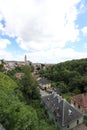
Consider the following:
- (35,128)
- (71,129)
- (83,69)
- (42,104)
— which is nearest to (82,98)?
(42,104)

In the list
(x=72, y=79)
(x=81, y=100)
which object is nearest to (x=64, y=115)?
(x=81, y=100)

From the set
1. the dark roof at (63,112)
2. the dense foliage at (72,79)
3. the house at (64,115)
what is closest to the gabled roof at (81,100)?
the dark roof at (63,112)

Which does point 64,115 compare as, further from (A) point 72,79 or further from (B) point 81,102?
(A) point 72,79

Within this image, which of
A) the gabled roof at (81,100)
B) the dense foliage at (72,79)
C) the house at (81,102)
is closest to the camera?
the house at (81,102)

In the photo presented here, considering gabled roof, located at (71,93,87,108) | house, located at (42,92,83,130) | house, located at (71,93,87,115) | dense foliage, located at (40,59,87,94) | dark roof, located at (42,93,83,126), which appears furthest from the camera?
dense foliage, located at (40,59,87,94)

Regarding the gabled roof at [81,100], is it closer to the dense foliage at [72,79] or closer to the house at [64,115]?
the house at [64,115]

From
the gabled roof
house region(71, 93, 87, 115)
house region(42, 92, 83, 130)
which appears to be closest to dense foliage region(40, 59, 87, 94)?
the gabled roof

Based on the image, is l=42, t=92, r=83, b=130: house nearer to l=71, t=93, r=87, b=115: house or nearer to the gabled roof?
l=71, t=93, r=87, b=115: house

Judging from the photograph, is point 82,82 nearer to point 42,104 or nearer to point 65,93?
point 65,93

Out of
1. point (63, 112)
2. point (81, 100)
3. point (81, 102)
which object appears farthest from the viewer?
point (81, 100)

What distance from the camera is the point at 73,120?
34.9 m

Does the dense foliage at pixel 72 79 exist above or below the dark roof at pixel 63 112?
above

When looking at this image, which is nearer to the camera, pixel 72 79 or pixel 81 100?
pixel 81 100

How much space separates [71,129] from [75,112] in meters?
3.76
